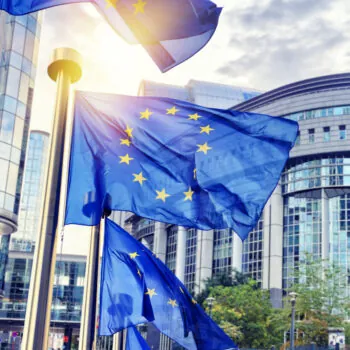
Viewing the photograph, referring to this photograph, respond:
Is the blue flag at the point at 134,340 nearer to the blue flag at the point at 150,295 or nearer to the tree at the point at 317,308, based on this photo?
the blue flag at the point at 150,295

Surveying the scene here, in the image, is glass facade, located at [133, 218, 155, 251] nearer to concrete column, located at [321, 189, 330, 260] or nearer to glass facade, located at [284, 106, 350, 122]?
concrete column, located at [321, 189, 330, 260]

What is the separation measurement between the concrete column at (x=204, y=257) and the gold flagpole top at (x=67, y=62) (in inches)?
3439

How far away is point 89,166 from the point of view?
11.3 m

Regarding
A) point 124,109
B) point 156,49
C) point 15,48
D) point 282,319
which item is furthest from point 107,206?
point 282,319

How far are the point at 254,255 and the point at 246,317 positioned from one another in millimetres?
24779

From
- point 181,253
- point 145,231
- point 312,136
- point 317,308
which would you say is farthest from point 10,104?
point 145,231

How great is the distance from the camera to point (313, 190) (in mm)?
89812

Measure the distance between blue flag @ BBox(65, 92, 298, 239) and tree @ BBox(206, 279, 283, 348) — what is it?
53.0 m

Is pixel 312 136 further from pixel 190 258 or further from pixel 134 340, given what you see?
pixel 134 340

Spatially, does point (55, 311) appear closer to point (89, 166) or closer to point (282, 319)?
point (282, 319)

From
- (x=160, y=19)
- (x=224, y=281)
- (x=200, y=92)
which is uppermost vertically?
(x=200, y=92)

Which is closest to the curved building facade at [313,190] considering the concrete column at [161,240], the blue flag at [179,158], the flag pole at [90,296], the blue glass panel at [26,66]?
the concrete column at [161,240]

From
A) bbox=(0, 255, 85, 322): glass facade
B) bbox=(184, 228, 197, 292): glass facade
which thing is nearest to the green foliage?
bbox=(184, 228, 197, 292): glass facade

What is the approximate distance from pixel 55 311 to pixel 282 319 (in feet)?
161
